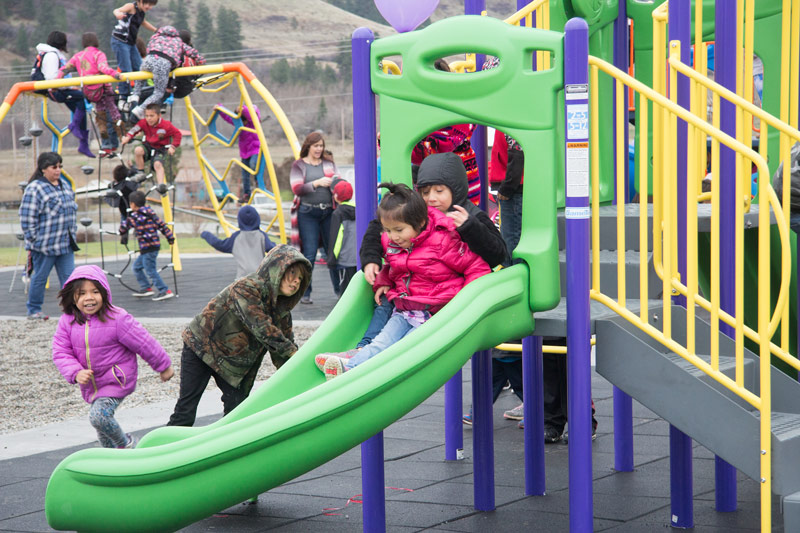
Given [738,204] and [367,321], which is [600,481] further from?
[738,204]

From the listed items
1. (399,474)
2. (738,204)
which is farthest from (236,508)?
(738,204)

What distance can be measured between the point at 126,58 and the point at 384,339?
10.8 m

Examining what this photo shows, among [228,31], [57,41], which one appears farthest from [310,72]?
[57,41]

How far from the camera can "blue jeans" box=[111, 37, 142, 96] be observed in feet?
44.5

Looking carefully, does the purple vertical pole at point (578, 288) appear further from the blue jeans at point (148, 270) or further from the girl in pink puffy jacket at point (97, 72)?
the girl in pink puffy jacket at point (97, 72)

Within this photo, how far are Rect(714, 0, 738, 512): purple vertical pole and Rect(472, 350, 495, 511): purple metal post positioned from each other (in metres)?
0.99

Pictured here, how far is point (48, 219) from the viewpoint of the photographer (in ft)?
35.3

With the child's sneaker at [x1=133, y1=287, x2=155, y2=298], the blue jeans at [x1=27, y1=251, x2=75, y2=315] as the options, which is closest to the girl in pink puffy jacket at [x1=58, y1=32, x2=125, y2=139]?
the child's sneaker at [x1=133, y1=287, x2=155, y2=298]

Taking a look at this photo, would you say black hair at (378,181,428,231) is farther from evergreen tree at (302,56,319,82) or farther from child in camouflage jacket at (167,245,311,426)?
evergreen tree at (302,56,319,82)

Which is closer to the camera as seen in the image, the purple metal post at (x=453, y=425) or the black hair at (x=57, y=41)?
the purple metal post at (x=453, y=425)

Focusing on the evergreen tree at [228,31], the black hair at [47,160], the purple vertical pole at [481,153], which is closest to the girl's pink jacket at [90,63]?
the black hair at [47,160]

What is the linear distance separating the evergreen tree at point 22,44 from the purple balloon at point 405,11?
5194 cm

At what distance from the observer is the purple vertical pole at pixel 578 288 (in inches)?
149

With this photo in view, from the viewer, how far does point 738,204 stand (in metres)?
3.65
